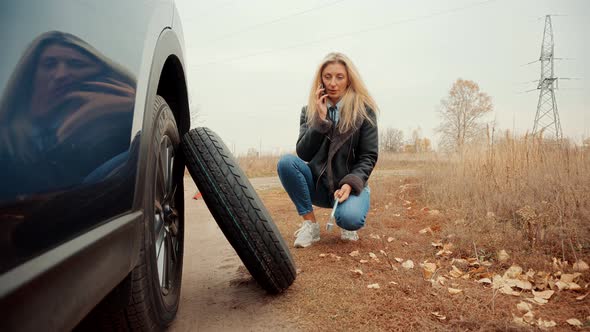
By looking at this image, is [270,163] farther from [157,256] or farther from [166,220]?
[157,256]

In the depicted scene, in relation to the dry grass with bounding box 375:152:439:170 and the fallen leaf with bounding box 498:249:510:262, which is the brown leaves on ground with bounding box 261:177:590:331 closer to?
the fallen leaf with bounding box 498:249:510:262

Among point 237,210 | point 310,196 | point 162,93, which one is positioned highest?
point 162,93

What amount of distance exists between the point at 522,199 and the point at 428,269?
183 centimetres

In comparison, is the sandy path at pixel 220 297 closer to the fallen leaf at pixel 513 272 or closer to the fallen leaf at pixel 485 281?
the fallen leaf at pixel 485 281

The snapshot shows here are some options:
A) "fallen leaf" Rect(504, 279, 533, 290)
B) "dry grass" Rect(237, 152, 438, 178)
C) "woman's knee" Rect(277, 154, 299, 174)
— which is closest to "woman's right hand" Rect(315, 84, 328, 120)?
"woman's knee" Rect(277, 154, 299, 174)

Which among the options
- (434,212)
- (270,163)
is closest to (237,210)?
(434,212)

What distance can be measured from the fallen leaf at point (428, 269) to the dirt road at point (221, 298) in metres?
0.99

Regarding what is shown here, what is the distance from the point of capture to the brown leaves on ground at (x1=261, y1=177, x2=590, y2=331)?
1.91 m

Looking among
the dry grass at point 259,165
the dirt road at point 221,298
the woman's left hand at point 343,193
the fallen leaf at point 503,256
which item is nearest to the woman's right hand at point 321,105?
the woman's left hand at point 343,193

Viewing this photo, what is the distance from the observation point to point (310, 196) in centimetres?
359

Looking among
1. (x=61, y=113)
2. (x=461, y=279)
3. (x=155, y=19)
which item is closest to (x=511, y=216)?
(x=461, y=279)

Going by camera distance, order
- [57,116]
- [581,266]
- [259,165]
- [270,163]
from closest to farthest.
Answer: [57,116], [581,266], [259,165], [270,163]

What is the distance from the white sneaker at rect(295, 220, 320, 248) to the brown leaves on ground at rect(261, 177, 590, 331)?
9cm

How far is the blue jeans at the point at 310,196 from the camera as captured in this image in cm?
316
